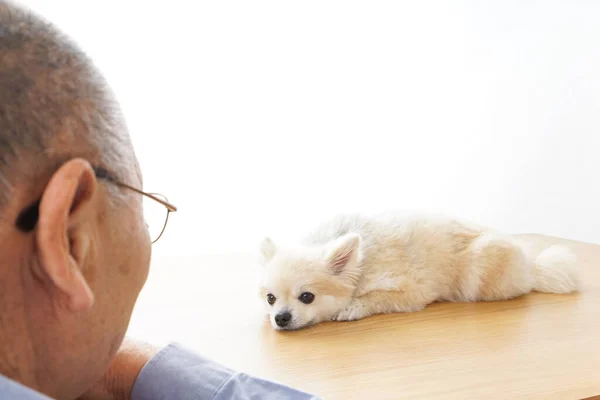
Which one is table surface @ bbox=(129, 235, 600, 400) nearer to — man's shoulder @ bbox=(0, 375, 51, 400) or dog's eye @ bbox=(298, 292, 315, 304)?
dog's eye @ bbox=(298, 292, 315, 304)

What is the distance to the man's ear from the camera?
43cm

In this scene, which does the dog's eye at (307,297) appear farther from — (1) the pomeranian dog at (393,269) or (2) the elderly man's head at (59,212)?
(2) the elderly man's head at (59,212)

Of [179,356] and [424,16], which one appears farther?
[424,16]

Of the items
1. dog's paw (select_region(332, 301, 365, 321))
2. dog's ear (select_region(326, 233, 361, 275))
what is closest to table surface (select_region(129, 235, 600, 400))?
dog's paw (select_region(332, 301, 365, 321))

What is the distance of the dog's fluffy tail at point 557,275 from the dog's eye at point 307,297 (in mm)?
475

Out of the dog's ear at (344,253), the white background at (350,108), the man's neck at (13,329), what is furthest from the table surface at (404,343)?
the man's neck at (13,329)

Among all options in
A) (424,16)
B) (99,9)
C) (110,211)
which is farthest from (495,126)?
(110,211)

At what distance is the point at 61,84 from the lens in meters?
0.46

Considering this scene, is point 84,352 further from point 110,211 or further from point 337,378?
point 337,378

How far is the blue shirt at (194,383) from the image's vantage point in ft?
2.29

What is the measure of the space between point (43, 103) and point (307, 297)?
0.77 metres

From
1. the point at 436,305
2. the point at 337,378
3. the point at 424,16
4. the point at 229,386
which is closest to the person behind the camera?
the point at 229,386

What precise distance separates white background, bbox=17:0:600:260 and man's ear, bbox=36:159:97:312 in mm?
842

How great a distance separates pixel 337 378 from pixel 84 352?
0.40 m
